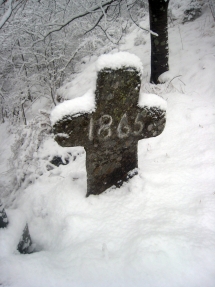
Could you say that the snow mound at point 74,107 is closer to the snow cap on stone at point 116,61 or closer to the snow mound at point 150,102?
the snow cap on stone at point 116,61

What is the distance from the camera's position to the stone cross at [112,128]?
6.91ft

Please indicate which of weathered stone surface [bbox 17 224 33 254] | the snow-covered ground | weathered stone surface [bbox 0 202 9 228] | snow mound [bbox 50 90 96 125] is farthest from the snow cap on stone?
weathered stone surface [bbox 17 224 33 254]

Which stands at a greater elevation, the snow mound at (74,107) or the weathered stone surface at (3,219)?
the snow mound at (74,107)

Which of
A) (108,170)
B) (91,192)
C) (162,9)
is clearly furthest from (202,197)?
(162,9)

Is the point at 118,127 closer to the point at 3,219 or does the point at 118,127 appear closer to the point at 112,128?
the point at 112,128

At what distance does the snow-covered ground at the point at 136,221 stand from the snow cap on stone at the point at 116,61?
1447 mm

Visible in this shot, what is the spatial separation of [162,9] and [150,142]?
9.24ft

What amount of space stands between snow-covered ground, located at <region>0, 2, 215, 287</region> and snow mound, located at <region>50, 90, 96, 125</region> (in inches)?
43.3

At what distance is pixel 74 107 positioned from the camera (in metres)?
2.08

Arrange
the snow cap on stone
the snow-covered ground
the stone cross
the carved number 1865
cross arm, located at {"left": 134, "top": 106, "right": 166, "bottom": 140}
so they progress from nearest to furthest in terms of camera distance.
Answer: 1. the snow-covered ground
2. the snow cap on stone
3. the stone cross
4. the carved number 1865
5. cross arm, located at {"left": 134, "top": 106, "right": 166, "bottom": 140}

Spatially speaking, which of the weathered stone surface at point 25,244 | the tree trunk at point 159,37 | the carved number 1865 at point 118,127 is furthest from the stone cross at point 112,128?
the tree trunk at point 159,37

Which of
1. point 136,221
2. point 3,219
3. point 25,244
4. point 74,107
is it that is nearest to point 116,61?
point 74,107

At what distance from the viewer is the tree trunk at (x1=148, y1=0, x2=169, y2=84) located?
13.8 ft

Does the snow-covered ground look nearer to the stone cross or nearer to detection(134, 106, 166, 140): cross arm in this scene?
the stone cross
